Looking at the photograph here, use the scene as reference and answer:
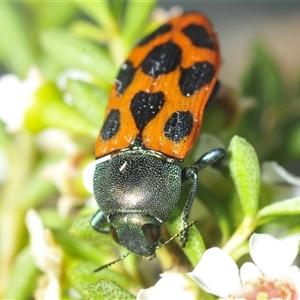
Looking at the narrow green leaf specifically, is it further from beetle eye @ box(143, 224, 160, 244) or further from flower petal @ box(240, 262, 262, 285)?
flower petal @ box(240, 262, 262, 285)

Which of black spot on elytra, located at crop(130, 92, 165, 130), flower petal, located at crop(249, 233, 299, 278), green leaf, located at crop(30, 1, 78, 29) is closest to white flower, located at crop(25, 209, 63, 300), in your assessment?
black spot on elytra, located at crop(130, 92, 165, 130)

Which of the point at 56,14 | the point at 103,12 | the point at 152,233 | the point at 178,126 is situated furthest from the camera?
the point at 56,14

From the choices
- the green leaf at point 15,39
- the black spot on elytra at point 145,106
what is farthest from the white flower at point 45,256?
the green leaf at point 15,39

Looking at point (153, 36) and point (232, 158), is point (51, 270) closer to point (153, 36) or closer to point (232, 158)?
point (232, 158)

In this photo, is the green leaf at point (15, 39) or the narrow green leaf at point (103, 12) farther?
the green leaf at point (15, 39)

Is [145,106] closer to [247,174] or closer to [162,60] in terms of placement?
[162,60]

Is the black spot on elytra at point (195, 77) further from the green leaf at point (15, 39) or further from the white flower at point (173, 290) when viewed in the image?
the green leaf at point (15, 39)

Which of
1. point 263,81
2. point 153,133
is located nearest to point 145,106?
point 153,133
